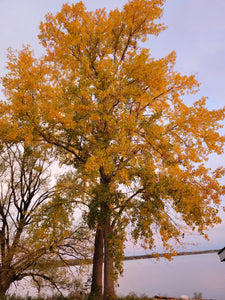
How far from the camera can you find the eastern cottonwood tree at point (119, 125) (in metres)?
7.75

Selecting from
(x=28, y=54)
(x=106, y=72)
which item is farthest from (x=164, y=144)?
(x=28, y=54)

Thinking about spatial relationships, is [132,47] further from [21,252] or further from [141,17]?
[21,252]

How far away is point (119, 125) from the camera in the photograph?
25.7 feet

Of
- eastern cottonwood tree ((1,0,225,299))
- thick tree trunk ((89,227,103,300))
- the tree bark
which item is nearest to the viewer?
eastern cottonwood tree ((1,0,225,299))

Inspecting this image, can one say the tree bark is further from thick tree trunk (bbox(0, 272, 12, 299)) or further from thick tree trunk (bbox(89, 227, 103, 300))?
thick tree trunk (bbox(89, 227, 103, 300))

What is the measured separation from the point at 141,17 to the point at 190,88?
13.2ft

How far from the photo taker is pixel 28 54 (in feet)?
30.6

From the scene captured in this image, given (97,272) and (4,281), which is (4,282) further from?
(97,272)

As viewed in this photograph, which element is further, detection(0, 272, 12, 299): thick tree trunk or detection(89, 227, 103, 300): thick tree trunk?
detection(0, 272, 12, 299): thick tree trunk

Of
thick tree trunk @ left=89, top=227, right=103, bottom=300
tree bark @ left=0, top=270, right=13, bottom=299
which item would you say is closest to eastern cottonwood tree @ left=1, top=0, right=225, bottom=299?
thick tree trunk @ left=89, top=227, right=103, bottom=300

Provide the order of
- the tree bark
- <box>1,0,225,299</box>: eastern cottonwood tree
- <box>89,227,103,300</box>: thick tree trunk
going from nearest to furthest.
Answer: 1. <box>1,0,225,299</box>: eastern cottonwood tree
2. <box>89,227,103,300</box>: thick tree trunk
3. the tree bark

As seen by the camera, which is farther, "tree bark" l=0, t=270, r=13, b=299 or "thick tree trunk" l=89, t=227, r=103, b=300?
"tree bark" l=0, t=270, r=13, b=299

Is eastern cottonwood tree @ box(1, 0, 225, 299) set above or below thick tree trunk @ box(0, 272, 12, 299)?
above

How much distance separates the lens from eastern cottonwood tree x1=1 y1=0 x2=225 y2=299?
7750mm
